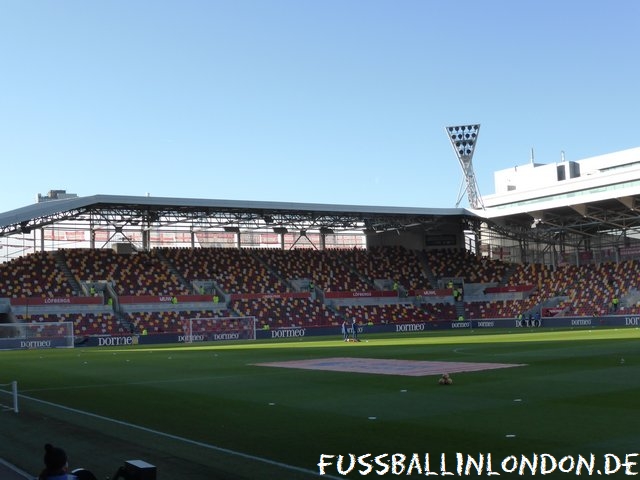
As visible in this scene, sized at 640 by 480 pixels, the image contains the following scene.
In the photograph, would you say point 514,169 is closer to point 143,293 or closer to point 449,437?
point 143,293

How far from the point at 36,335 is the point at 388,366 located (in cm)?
3725

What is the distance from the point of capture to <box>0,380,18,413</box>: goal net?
18734 millimetres

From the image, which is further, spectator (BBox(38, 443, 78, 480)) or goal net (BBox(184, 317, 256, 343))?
goal net (BBox(184, 317, 256, 343))

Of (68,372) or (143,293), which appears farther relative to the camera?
(143,293)

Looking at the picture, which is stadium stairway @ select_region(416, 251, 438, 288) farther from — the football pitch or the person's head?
the person's head

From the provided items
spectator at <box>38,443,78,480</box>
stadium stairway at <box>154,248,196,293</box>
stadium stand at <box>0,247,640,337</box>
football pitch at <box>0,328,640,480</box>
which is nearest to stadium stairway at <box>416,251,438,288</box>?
stadium stand at <box>0,247,640,337</box>

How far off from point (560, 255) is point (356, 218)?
71.6 ft

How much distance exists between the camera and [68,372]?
100 ft

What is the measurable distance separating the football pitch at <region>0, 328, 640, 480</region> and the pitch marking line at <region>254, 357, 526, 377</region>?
11 centimetres

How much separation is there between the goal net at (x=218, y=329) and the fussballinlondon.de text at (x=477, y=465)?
51579 millimetres

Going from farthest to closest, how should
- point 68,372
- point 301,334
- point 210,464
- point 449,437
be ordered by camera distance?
point 301,334 < point 68,372 < point 449,437 < point 210,464

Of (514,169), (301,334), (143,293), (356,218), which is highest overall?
(514,169)

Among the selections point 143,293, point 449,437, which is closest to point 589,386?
point 449,437

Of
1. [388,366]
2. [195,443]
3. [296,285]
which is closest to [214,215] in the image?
[296,285]
